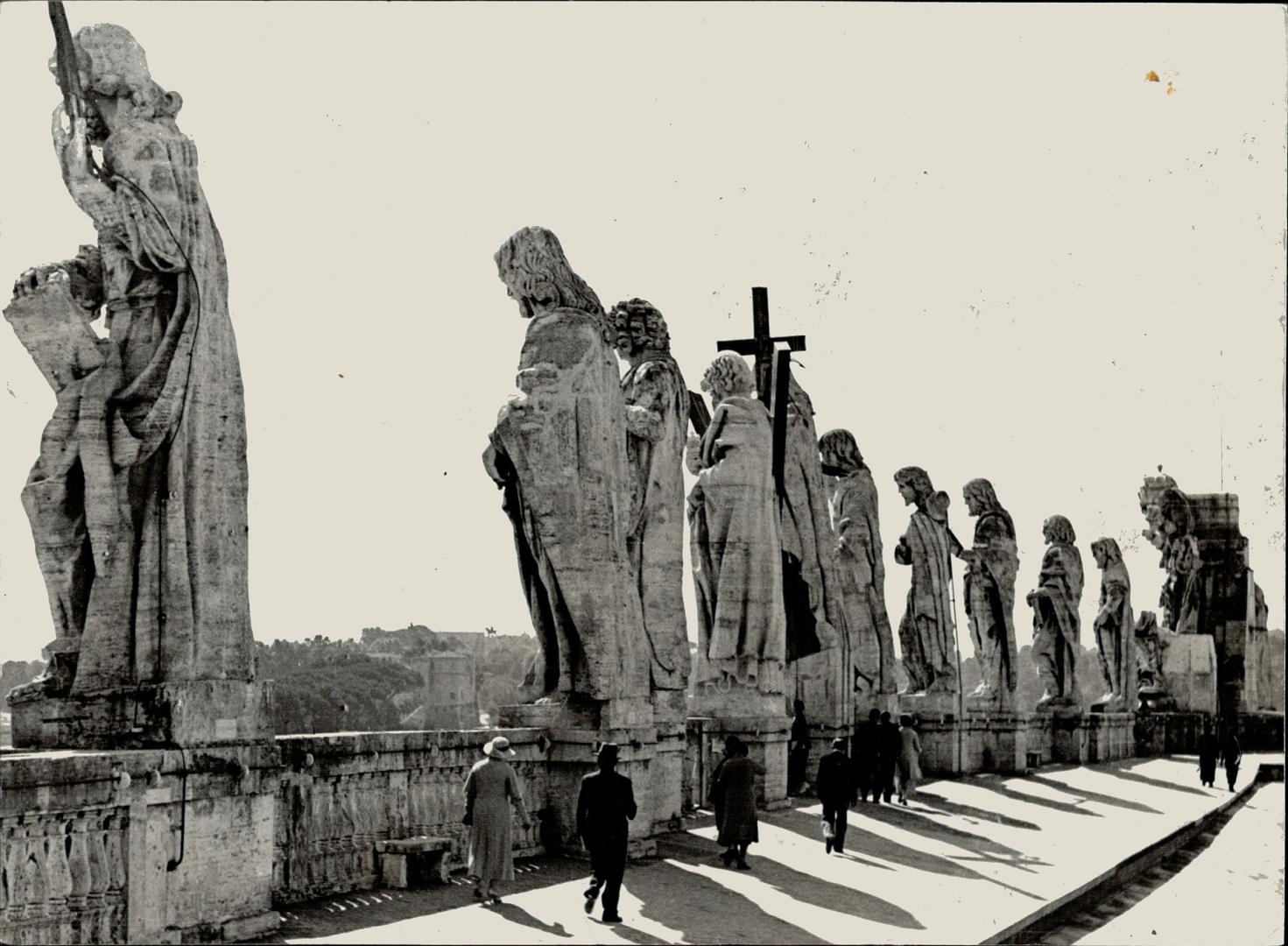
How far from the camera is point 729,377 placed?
1705cm

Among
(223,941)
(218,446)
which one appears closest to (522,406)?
(218,446)

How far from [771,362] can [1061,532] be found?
1419cm

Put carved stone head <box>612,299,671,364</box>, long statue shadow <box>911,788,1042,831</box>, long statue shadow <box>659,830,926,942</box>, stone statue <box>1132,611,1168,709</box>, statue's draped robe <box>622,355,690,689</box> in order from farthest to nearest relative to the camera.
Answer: stone statue <box>1132,611,1168,709</box> < long statue shadow <box>911,788,1042,831</box> < carved stone head <box>612,299,671,364</box> < statue's draped robe <box>622,355,690,689</box> < long statue shadow <box>659,830,926,942</box>

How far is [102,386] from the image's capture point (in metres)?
9.27

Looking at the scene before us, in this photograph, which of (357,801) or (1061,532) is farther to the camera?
(1061,532)

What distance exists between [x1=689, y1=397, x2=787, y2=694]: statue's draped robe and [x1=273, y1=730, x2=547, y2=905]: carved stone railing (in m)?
5.51

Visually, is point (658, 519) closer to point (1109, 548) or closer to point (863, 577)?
point (863, 577)

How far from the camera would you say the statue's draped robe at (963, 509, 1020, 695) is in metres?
28.2

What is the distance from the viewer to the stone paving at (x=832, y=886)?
9.77 m

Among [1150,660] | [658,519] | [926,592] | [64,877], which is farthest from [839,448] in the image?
[1150,660]

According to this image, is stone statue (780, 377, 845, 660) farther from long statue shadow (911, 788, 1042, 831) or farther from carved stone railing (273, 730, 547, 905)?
carved stone railing (273, 730, 547, 905)

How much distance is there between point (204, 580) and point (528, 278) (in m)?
4.72

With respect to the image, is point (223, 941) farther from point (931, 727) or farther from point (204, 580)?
point (931, 727)

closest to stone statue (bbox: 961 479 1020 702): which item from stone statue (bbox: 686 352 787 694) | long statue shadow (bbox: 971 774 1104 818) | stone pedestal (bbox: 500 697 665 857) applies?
long statue shadow (bbox: 971 774 1104 818)
